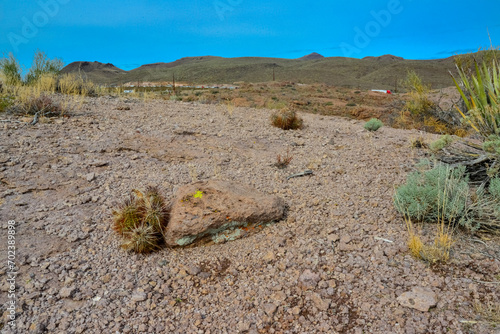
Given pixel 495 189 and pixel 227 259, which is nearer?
pixel 227 259

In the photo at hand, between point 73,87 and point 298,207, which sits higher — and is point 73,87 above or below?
above

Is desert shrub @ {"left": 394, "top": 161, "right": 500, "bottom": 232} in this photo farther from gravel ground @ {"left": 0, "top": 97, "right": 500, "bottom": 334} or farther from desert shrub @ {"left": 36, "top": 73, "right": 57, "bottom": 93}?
desert shrub @ {"left": 36, "top": 73, "right": 57, "bottom": 93}

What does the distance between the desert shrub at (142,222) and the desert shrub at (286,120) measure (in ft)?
15.9

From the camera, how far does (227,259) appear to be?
10.4 feet

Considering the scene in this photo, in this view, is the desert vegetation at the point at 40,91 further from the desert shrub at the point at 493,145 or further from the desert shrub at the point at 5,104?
the desert shrub at the point at 493,145

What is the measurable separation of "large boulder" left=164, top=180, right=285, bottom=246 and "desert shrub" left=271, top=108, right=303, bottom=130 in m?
4.21

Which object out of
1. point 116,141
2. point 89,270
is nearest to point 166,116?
point 116,141

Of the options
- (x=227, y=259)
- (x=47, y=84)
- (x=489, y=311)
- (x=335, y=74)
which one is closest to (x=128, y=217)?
(x=227, y=259)

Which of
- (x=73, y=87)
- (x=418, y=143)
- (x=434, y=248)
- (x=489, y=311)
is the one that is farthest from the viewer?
(x=73, y=87)

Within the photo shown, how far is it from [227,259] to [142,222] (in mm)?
956

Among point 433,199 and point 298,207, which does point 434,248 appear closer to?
point 433,199

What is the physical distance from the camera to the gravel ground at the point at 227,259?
240 centimetres

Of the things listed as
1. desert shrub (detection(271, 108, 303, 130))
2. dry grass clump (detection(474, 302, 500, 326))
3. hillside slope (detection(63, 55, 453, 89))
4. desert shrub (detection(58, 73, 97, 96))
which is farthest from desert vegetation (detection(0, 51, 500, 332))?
hillside slope (detection(63, 55, 453, 89))

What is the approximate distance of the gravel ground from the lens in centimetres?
240
